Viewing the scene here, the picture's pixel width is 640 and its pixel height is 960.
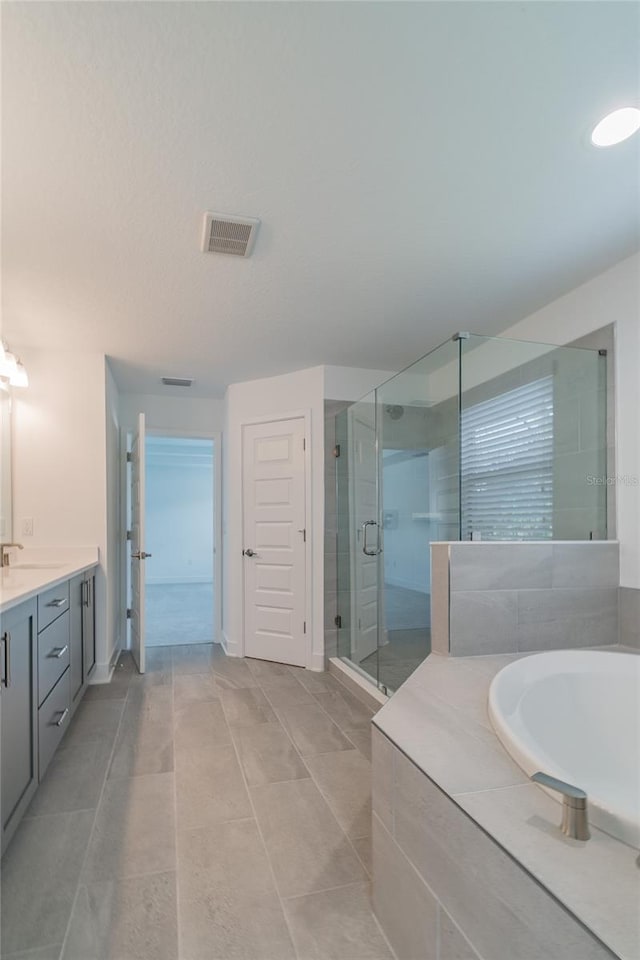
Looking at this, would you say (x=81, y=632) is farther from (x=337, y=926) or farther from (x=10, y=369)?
(x=337, y=926)

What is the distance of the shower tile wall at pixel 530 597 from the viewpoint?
7.15 feet

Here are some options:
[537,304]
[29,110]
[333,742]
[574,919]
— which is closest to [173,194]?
[29,110]

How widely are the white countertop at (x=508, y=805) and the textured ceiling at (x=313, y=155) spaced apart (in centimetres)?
178

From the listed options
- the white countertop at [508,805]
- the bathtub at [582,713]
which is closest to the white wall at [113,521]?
the white countertop at [508,805]

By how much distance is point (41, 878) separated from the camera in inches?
65.7

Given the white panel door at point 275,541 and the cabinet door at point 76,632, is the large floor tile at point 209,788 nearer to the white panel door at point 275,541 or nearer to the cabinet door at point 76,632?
the cabinet door at point 76,632

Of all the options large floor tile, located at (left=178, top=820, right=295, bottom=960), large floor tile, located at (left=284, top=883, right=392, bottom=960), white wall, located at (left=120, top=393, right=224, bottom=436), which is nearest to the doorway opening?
white wall, located at (left=120, top=393, right=224, bottom=436)

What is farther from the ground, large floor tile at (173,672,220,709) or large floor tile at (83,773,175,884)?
large floor tile at (83,773,175,884)

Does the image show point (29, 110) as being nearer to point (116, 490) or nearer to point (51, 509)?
point (51, 509)

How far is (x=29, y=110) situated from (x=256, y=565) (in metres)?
3.32

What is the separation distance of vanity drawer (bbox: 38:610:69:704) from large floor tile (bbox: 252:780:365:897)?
3.35ft

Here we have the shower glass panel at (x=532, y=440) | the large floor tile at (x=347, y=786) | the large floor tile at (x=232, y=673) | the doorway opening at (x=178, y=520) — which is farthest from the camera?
the doorway opening at (x=178, y=520)

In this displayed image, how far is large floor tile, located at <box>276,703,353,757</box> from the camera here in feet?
8.58

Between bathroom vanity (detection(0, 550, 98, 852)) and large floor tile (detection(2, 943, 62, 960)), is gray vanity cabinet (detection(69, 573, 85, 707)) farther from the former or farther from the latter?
large floor tile (detection(2, 943, 62, 960))
